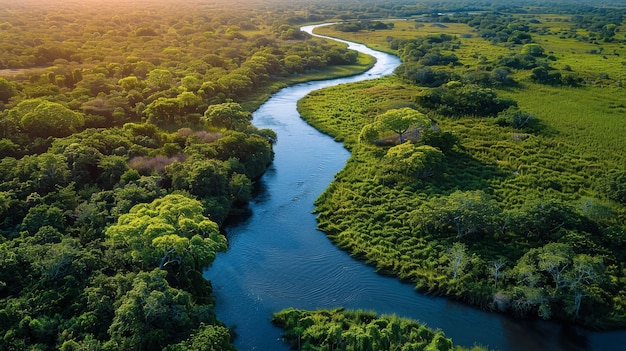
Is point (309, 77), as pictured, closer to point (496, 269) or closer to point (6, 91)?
point (6, 91)

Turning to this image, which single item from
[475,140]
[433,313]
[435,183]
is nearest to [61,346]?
[433,313]

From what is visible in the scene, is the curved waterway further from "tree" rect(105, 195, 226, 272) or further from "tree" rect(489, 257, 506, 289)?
"tree" rect(105, 195, 226, 272)

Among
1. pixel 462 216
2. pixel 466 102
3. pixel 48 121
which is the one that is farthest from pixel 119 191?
pixel 466 102

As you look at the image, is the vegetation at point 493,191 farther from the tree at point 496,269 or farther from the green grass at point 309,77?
the green grass at point 309,77

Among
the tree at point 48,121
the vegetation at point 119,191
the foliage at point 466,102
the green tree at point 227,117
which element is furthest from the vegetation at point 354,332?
the foliage at point 466,102

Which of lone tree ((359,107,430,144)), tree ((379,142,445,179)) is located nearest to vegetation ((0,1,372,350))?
lone tree ((359,107,430,144))
